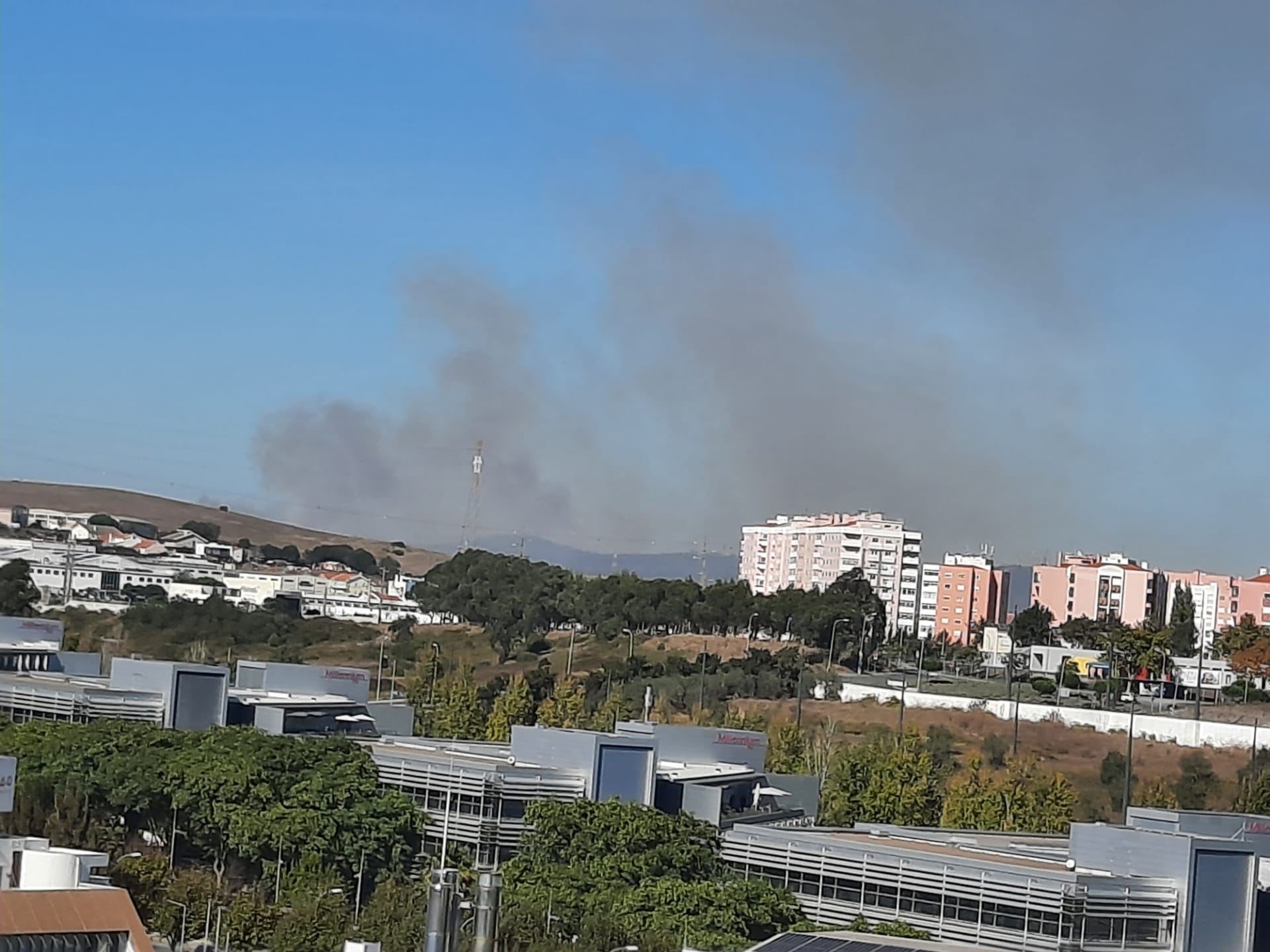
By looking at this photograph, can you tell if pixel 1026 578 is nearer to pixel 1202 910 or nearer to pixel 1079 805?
pixel 1079 805

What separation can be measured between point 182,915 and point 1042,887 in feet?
29.5

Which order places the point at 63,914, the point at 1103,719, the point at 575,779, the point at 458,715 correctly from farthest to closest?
the point at 1103,719
the point at 458,715
the point at 575,779
the point at 63,914

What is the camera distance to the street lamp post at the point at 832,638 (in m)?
64.8

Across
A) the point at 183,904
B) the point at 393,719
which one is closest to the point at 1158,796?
the point at 393,719

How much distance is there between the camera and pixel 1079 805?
134 feet

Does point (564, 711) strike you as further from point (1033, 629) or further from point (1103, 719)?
point (1033, 629)

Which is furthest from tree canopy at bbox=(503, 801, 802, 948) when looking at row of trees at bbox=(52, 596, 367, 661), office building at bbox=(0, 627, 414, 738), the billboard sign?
row of trees at bbox=(52, 596, 367, 661)

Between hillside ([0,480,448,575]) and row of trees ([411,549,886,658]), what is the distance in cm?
5488

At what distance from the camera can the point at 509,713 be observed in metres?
41.0

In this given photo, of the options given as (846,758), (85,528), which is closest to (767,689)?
(846,758)

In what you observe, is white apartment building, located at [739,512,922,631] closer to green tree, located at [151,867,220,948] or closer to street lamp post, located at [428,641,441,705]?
street lamp post, located at [428,641,441,705]

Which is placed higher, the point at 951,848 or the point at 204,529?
the point at 204,529

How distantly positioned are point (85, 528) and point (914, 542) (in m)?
48.6

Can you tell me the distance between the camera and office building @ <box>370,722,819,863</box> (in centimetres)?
2458
